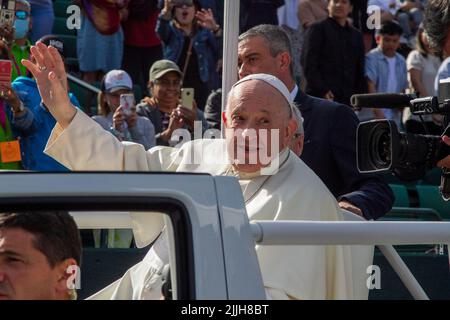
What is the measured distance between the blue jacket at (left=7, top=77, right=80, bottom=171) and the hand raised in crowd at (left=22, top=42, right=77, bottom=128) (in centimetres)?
237

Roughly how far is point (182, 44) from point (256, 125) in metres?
5.29

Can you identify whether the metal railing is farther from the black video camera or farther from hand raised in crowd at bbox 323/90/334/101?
hand raised in crowd at bbox 323/90/334/101

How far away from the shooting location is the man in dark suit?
15.8 ft

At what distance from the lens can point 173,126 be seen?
7.39 metres

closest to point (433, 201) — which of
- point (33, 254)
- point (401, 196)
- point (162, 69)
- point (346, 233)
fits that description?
point (401, 196)

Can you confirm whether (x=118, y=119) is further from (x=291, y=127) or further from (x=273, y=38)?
(x=291, y=127)

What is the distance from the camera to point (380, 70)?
10.3 m

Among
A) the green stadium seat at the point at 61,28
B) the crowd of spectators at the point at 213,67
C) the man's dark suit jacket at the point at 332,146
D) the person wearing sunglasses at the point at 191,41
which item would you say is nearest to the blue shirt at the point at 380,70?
the crowd of spectators at the point at 213,67

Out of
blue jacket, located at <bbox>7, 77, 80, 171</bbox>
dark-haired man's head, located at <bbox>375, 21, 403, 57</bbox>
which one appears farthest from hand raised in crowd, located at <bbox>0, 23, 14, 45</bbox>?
dark-haired man's head, located at <bbox>375, 21, 403, 57</bbox>

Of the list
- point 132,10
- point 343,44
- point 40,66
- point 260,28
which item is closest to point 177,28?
point 132,10

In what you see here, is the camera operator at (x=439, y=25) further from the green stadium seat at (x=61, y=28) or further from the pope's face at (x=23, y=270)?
the green stadium seat at (x=61, y=28)

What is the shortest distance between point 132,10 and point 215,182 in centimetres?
651

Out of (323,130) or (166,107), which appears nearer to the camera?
(323,130)

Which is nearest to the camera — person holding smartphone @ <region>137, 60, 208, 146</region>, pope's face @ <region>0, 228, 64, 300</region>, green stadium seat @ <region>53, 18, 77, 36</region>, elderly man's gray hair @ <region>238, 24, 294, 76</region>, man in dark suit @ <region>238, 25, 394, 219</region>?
pope's face @ <region>0, 228, 64, 300</region>
